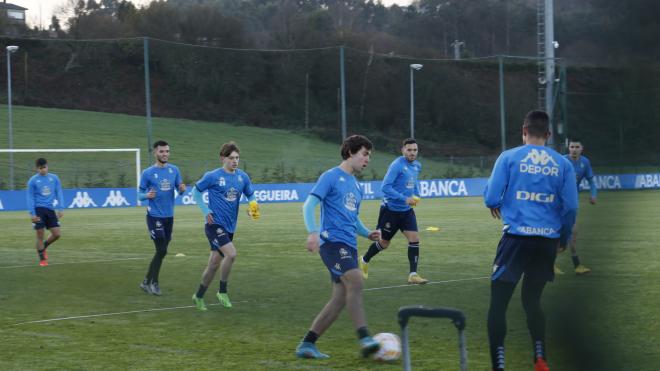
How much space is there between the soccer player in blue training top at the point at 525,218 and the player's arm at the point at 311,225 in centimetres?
163

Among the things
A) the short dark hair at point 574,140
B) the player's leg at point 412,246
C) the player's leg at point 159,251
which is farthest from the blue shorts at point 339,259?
the player's leg at point 412,246

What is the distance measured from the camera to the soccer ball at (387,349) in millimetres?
7867

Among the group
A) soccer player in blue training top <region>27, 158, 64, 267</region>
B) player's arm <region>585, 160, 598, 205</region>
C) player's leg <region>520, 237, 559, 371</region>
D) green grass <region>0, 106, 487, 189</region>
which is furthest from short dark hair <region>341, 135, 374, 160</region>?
green grass <region>0, 106, 487, 189</region>

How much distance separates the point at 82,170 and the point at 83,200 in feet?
17.7

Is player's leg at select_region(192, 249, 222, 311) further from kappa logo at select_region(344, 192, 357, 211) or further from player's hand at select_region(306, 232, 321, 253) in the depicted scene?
player's hand at select_region(306, 232, 321, 253)

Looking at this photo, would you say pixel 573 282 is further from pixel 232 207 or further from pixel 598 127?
pixel 232 207

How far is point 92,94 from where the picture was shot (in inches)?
2571

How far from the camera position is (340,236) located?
822 centimetres

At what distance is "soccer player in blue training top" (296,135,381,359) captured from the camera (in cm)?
795

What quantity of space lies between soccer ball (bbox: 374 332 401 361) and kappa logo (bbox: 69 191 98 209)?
1397 inches

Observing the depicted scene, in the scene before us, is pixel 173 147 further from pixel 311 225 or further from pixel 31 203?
pixel 311 225

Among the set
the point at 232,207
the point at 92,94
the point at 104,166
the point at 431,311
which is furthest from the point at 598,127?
the point at 92,94

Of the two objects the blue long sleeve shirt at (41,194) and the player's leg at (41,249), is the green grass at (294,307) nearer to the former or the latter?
the player's leg at (41,249)

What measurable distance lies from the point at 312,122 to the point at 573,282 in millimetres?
59535
